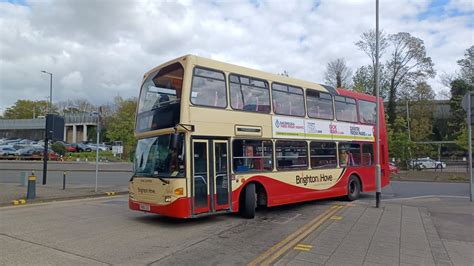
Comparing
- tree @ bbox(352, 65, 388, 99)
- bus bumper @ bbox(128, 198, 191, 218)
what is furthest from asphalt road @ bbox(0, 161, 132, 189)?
tree @ bbox(352, 65, 388, 99)

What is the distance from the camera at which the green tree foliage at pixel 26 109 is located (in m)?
100

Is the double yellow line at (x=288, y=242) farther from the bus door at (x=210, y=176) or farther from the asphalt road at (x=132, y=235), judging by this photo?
the bus door at (x=210, y=176)

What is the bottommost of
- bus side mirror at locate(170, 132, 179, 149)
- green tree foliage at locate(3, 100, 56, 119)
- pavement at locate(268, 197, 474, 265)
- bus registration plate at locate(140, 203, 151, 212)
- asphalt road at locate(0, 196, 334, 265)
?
pavement at locate(268, 197, 474, 265)

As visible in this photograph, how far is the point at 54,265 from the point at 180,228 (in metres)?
3.51

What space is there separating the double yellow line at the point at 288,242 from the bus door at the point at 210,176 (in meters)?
2.21

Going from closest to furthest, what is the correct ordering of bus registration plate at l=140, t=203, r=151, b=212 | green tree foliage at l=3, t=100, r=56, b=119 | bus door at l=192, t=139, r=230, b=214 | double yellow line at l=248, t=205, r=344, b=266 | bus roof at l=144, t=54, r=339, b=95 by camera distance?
double yellow line at l=248, t=205, r=344, b=266 → bus door at l=192, t=139, r=230, b=214 → bus registration plate at l=140, t=203, r=151, b=212 → bus roof at l=144, t=54, r=339, b=95 → green tree foliage at l=3, t=100, r=56, b=119

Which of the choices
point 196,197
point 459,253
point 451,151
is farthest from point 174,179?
point 451,151

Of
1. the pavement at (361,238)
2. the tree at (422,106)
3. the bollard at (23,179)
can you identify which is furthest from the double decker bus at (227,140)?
the tree at (422,106)

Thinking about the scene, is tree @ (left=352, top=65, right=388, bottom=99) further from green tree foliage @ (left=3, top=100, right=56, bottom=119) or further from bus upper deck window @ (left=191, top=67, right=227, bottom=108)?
green tree foliage @ (left=3, top=100, right=56, bottom=119)

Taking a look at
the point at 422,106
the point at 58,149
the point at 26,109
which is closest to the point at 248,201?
the point at 58,149

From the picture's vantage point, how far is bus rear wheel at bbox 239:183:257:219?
10.3 meters

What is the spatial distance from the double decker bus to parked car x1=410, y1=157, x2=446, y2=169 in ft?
85.9

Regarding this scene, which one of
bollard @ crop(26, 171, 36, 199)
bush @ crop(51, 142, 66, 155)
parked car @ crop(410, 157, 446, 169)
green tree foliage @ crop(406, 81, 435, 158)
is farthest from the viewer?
green tree foliage @ crop(406, 81, 435, 158)

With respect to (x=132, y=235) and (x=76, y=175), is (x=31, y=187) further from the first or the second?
(x=76, y=175)
